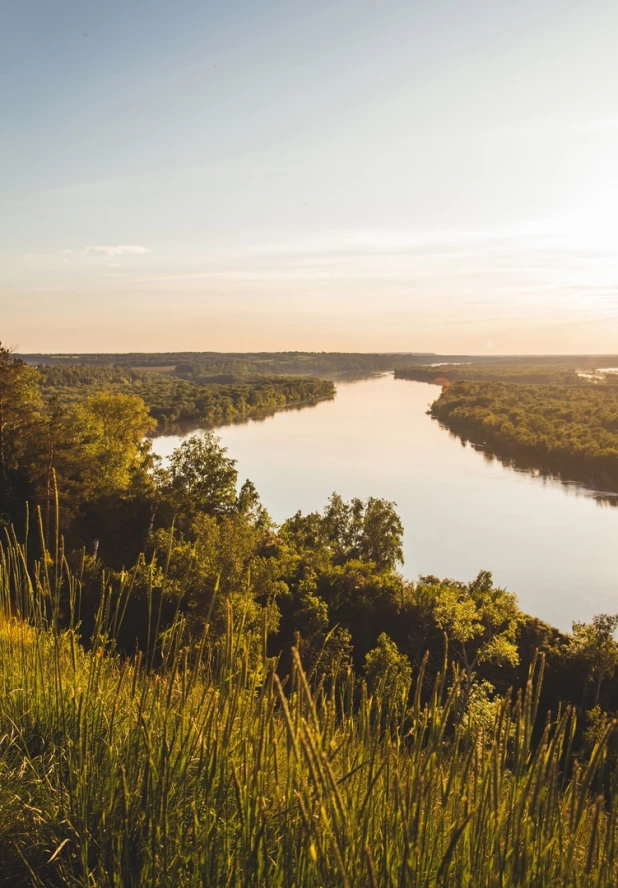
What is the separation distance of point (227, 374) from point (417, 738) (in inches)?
7065

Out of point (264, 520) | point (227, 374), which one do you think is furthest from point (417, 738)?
point (227, 374)

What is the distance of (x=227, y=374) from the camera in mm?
178500

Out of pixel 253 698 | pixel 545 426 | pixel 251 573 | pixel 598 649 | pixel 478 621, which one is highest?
pixel 253 698

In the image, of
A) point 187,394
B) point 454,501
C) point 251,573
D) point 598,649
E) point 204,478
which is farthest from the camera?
point 187,394

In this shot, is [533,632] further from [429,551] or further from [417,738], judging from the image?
[417,738]

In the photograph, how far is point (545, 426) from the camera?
68.5 m

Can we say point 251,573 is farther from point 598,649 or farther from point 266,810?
point 266,810

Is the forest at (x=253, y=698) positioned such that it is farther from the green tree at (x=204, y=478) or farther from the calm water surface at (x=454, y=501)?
the calm water surface at (x=454, y=501)

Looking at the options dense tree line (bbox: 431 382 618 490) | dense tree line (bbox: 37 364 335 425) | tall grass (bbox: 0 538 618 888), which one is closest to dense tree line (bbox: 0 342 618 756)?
tall grass (bbox: 0 538 618 888)

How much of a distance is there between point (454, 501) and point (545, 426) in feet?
88.1

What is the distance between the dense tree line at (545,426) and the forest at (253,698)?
109 feet

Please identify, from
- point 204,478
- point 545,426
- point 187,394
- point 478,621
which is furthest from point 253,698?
point 187,394

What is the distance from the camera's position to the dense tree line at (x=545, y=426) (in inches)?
2240

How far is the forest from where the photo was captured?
179 centimetres
